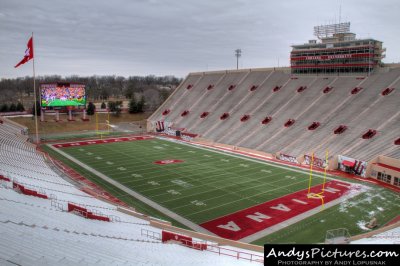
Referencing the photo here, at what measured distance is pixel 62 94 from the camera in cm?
5456

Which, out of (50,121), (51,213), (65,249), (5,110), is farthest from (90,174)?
(5,110)

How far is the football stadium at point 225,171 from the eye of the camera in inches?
565

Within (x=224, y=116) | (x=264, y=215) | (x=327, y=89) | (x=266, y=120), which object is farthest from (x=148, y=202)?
(x=327, y=89)

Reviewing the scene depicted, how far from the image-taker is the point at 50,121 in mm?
59906

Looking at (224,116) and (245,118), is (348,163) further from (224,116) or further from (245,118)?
(224,116)

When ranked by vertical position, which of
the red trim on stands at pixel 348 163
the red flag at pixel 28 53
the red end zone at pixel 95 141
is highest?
the red flag at pixel 28 53

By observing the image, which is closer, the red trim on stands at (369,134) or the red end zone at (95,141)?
the red trim on stands at (369,134)

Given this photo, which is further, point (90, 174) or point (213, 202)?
point (90, 174)

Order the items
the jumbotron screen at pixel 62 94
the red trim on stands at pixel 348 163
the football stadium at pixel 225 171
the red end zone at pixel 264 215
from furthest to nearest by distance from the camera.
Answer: the jumbotron screen at pixel 62 94
the red trim on stands at pixel 348 163
the red end zone at pixel 264 215
the football stadium at pixel 225 171

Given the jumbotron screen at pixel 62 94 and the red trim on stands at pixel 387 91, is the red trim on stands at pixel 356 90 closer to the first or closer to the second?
the red trim on stands at pixel 387 91

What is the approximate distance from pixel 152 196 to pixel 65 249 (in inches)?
541

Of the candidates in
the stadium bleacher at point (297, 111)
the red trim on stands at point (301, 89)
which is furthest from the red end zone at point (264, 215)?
the red trim on stands at point (301, 89)

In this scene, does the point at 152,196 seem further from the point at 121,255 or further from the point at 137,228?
the point at 121,255

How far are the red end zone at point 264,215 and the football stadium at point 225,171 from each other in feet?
0.26
